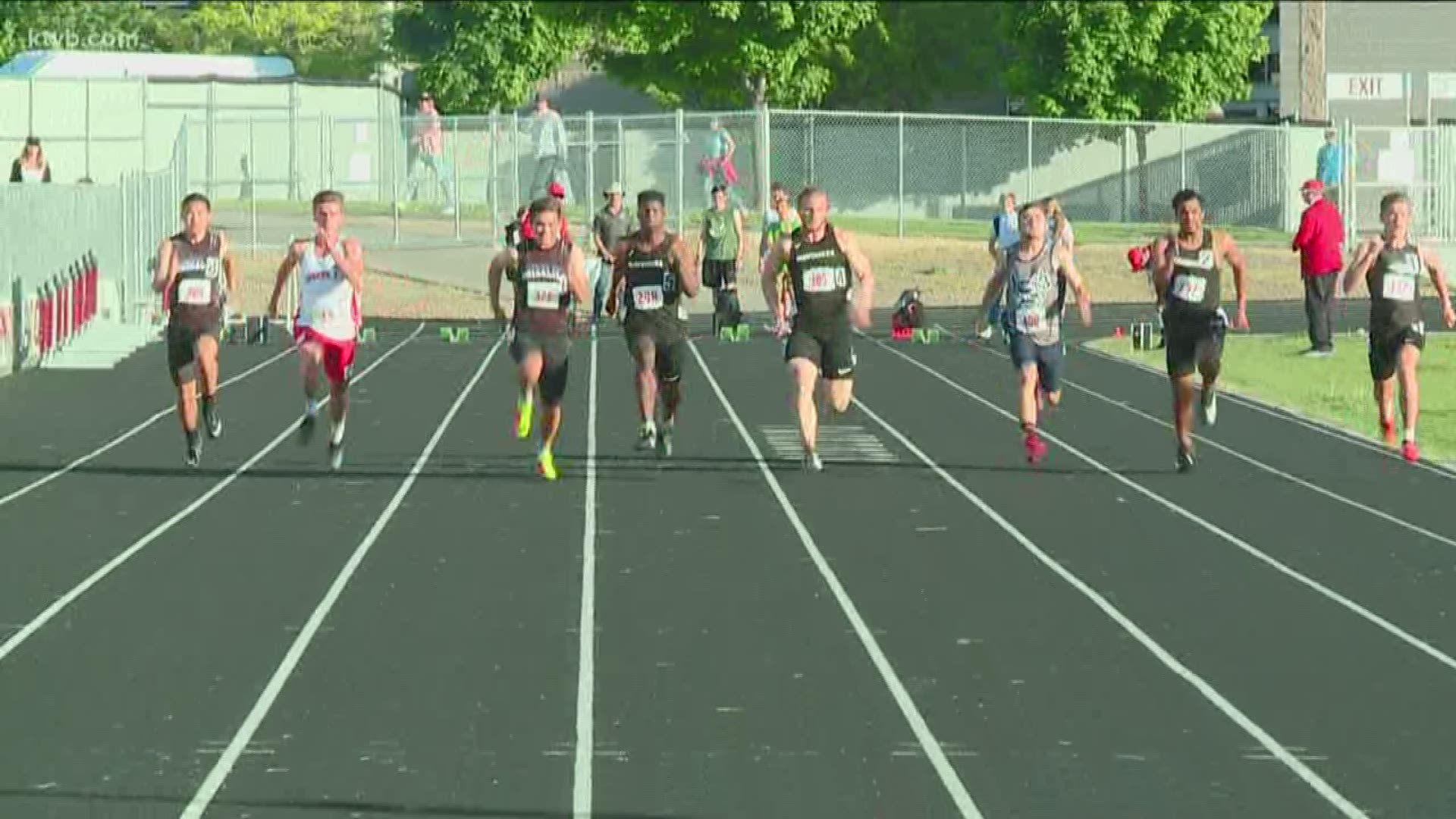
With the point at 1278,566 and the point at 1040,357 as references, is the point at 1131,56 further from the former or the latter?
the point at 1278,566

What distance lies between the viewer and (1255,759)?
1013 cm

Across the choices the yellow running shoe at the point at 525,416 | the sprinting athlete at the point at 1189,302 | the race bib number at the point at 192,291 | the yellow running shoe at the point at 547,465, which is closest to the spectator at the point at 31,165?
the race bib number at the point at 192,291

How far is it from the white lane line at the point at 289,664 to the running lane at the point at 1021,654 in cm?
219

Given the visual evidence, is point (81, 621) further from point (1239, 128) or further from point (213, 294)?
point (1239, 128)

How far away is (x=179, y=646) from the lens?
41.4 feet

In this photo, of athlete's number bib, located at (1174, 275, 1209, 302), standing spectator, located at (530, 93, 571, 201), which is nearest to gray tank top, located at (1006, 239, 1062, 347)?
athlete's number bib, located at (1174, 275, 1209, 302)

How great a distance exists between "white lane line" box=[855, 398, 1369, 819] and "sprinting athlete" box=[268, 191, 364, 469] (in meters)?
3.99

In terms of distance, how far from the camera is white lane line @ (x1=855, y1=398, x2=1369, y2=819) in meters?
9.63

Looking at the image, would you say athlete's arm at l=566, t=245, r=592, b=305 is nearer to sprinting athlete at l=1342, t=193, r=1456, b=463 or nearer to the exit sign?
sprinting athlete at l=1342, t=193, r=1456, b=463

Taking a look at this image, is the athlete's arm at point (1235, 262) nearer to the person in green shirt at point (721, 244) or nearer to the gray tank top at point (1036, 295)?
the gray tank top at point (1036, 295)

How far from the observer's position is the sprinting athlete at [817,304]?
19891mm

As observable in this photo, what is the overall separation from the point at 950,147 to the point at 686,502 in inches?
1472

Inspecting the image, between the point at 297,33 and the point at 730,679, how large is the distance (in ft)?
271

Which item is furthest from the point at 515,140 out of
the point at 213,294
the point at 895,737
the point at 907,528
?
the point at 895,737
